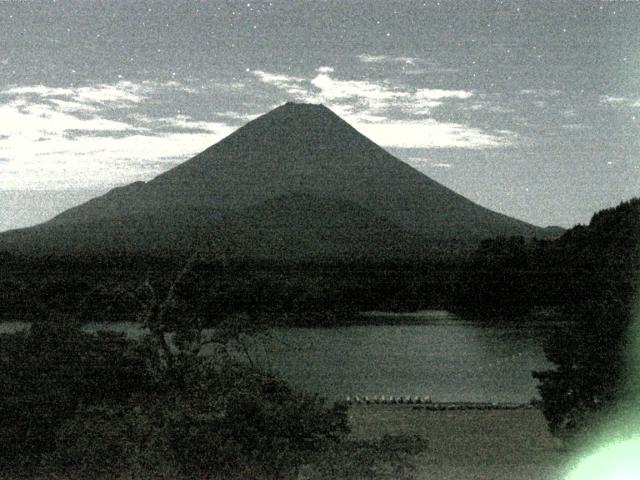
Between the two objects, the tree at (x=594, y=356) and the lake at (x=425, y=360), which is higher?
the tree at (x=594, y=356)

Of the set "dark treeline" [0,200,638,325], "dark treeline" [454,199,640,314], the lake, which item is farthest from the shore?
"dark treeline" [454,199,640,314]

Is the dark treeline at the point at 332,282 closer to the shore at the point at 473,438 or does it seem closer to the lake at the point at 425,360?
the lake at the point at 425,360

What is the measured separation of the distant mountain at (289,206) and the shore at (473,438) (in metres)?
12.0

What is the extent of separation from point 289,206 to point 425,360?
3438 cm

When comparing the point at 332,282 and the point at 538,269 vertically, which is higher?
the point at 538,269

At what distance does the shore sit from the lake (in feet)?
5.52

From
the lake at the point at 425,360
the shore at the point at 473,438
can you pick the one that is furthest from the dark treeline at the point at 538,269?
the shore at the point at 473,438

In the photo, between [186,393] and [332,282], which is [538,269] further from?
[186,393]

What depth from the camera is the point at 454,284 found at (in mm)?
23516

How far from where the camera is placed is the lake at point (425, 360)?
15.3m

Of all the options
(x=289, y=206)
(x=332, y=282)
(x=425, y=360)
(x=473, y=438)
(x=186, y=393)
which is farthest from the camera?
(x=289, y=206)

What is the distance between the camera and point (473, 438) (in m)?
10.4

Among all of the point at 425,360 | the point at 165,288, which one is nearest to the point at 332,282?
the point at 425,360

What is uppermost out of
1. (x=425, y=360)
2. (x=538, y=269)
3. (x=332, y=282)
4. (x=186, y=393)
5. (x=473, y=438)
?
(x=538, y=269)
